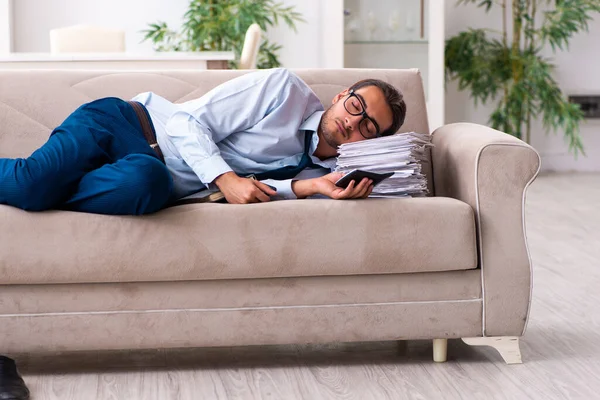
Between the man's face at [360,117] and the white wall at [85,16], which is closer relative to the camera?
the man's face at [360,117]

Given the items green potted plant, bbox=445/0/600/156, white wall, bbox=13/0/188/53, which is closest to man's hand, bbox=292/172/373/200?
green potted plant, bbox=445/0/600/156

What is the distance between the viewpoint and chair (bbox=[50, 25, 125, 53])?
15.9 ft

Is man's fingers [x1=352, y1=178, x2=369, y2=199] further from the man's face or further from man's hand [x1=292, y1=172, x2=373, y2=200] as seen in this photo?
the man's face

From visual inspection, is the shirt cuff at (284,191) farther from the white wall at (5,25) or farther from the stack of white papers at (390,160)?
the white wall at (5,25)

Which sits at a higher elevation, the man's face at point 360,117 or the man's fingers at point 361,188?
the man's face at point 360,117

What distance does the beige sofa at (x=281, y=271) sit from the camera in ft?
6.40

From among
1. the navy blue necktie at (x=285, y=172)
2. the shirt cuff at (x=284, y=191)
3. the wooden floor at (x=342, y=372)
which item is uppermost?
the navy blue necktie at (x=285, y=172)

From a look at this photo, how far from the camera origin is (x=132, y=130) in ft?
7.27

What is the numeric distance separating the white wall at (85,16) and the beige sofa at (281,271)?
4064 mm

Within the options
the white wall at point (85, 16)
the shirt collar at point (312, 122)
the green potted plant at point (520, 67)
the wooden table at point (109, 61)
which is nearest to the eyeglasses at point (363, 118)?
the shirt collar at point (312, 122)

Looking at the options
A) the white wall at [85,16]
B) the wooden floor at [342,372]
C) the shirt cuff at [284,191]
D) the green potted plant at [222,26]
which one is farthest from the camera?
the white wall at [85,16]

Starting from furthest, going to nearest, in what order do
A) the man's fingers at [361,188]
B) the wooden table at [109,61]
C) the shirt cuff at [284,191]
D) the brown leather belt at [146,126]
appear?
the wooden table at [109,61] → the brown leather belt at [146,126] → the shirt cuff at [284,191] → the man's fingers at [361,188]

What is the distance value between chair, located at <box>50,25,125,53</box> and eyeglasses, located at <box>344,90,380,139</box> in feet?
9.80

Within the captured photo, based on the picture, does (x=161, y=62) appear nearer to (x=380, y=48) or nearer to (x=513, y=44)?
(x=380, y=48)
